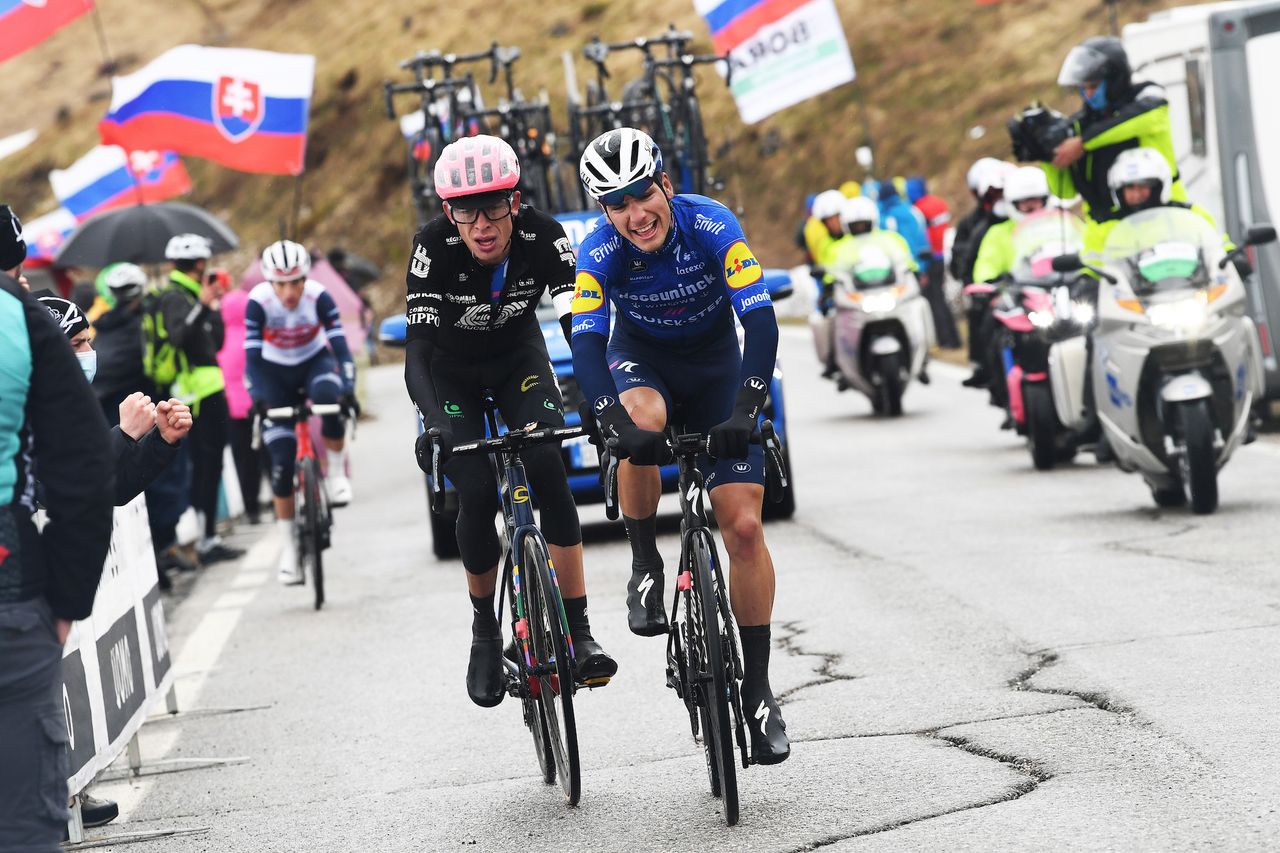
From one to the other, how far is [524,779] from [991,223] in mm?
10387

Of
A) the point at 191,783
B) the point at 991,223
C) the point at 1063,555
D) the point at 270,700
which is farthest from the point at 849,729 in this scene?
the point at 991,223

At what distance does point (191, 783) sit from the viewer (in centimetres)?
732

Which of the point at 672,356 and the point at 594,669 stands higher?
the point at 672,356

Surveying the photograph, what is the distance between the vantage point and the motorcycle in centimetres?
1952

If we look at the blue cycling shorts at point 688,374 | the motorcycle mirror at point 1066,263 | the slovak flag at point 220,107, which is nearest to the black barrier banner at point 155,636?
the blue cycling shorts at point 688,374

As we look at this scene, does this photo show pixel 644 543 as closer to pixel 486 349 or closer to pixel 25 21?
pixel 486 349

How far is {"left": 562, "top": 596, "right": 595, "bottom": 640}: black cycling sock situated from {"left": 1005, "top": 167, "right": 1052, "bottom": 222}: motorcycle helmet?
9329mm

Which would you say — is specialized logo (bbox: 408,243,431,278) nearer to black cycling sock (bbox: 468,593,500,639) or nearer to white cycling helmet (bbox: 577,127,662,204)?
white cycling helmet (bbox: 577,127,662,204)

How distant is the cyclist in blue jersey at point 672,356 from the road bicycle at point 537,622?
1.10 ft

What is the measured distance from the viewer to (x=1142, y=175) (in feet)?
37.8

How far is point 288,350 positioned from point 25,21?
2.38m

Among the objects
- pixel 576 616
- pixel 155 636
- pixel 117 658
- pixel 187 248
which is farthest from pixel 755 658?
pixel 187 248

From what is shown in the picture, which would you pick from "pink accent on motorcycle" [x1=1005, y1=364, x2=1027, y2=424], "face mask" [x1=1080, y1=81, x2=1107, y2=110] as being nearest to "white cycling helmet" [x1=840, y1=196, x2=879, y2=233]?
"pink accent on motorcycle" [x1=1005, y1=364, x2=1027, y2=424]

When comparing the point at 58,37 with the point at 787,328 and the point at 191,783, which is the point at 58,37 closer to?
the point at 787,328
